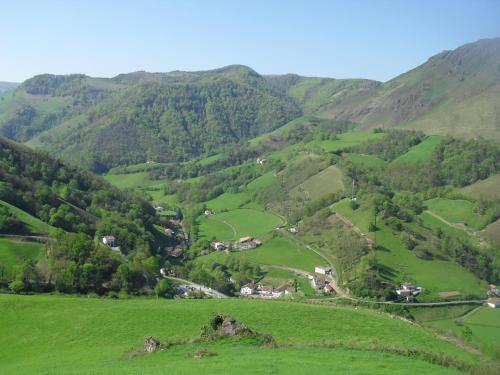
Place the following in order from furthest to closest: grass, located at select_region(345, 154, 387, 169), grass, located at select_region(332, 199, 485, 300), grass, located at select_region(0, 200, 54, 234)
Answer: grass, located at select_region(345, 154, 387, 169) → grass, located at select_region(332, 199, 485, 300) → grass, located at select_region(0, 200, 54, 234)

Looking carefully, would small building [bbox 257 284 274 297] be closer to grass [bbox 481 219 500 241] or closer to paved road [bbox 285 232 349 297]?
paved road [bbox 285 232 349 297]

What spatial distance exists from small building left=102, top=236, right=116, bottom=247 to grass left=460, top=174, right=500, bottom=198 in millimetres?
97217

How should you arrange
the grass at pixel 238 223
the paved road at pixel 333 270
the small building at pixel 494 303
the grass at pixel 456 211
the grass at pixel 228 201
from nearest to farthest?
the small building at pixel 494 303 → the paved road at pixel 333 270 → the grass at pixel 456 211 → the grass at pixel 238 223 → the grass at pixel 228 201

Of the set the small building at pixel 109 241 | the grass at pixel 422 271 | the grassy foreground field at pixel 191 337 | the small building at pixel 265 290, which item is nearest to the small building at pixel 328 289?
the small building at pixel 265 290

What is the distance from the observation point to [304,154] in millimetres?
189000

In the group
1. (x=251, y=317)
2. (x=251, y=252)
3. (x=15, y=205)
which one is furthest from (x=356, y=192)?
(x=251, y=317)

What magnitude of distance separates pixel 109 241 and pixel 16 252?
25.8 meters

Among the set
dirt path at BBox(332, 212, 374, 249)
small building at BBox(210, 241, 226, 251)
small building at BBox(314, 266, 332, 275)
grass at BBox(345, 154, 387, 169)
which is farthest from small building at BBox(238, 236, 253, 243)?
grass at BBox(345, 154, 387, 169)

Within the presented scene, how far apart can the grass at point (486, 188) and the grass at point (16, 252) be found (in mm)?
113398

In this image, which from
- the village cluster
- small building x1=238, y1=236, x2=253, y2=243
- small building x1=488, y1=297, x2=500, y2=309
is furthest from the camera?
small building x1=238, y1=236, x2=253, y2=243

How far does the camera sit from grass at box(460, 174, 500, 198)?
453 feet

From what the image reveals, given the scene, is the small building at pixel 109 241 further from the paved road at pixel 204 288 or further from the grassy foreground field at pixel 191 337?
the grassy foreground field at pixel 191 337

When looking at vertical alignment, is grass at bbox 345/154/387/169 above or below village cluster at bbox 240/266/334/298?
above

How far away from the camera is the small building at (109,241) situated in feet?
277
